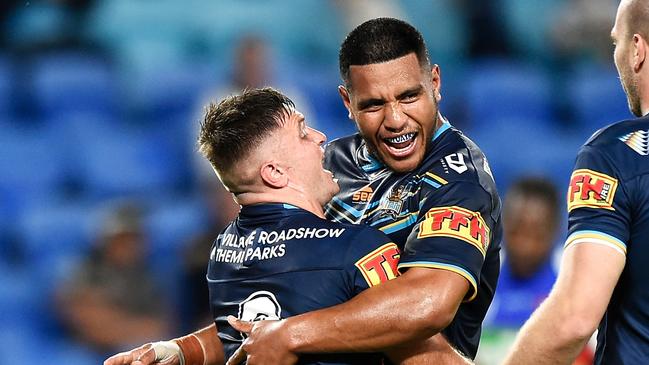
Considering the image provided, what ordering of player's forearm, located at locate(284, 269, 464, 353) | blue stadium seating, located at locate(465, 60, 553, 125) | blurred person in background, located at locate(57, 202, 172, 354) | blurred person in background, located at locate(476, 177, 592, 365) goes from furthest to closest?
blue stadium seating, located at locate(465, 60, 553, 125), blurred person in background, located at locate(57, 202, 172, 354), blurred person in background, located at locate(476, 177, 592, 365), player's forearm, located at locate(284, 269, 464, 353)

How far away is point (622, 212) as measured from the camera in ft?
10.6

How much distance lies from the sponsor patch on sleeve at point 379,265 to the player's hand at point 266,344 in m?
0.29

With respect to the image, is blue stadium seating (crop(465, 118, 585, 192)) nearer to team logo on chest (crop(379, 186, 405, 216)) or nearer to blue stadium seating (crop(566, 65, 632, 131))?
blue stadium seating (crop(566, 65, 632, 131))

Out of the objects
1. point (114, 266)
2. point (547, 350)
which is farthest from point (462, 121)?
point (547, 350)

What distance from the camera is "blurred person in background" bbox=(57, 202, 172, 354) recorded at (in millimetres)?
7062

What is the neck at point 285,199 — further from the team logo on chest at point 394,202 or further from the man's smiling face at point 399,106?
the man's smiling face at point 399,106

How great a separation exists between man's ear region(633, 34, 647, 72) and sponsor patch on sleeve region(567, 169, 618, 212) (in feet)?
1.46

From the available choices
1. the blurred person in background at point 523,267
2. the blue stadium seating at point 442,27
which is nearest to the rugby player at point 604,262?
the blurred person in background at point 523,267

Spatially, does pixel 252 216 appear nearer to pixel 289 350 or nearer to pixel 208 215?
pixel 289 350

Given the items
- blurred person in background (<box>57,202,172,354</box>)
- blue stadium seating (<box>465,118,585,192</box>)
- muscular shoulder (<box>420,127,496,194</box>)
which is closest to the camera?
muscular shoulder (<box>420,127,496,194</box>)

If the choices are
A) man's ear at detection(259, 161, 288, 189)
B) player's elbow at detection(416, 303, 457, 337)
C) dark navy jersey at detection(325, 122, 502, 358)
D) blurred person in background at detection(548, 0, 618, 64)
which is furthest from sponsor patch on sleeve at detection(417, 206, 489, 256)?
blurred person in background at detection(548, 0, 618, 64)

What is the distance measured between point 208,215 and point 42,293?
4.33ft

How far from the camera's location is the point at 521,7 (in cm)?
920

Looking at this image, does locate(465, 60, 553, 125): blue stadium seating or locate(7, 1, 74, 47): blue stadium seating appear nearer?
locate(7, 1, 74, 47): blue stadium seating
